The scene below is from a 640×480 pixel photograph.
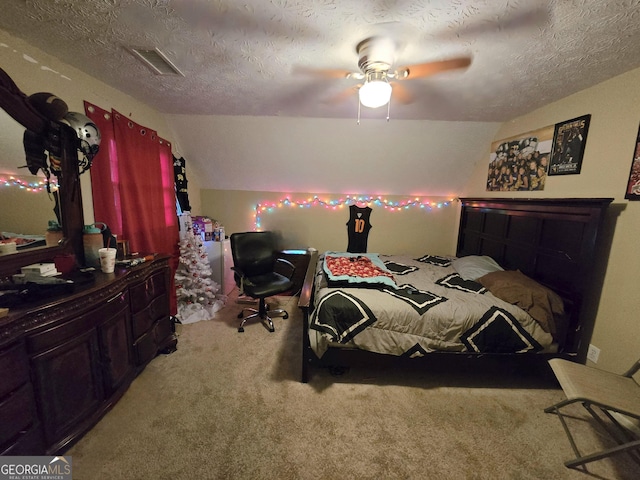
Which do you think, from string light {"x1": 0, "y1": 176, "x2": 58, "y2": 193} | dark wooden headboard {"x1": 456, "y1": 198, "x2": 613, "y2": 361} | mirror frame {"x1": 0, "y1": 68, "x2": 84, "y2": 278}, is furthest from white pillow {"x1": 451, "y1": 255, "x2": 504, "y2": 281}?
string light {"x1": 0, "y1": 176, "x2": 58, "y2": 193}

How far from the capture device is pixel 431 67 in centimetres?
189

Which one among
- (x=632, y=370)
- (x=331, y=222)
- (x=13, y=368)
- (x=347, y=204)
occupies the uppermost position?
(x=347, y=204)

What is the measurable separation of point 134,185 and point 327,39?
221 cm

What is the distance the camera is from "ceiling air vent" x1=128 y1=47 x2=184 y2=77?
176 cm

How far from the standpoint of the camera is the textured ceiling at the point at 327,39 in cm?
131

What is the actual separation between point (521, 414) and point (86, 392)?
290 centimetres

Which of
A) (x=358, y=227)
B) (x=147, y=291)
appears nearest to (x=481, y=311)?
(x=358, y=227)

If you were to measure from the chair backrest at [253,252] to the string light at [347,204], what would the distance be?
37.3 inches

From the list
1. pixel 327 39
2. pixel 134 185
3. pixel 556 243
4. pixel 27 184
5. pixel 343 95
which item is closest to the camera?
pixel 327 39

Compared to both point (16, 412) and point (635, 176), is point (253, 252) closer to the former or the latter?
point (16, 412)

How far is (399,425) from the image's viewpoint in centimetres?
180

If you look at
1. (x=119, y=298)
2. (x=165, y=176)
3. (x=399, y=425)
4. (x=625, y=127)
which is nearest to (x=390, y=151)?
(x=625, y=127)

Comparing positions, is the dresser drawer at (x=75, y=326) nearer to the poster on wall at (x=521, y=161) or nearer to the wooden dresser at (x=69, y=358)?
the wooden dresser at (x=69, y=358)

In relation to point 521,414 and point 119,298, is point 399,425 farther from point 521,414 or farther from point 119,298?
point 119,298
